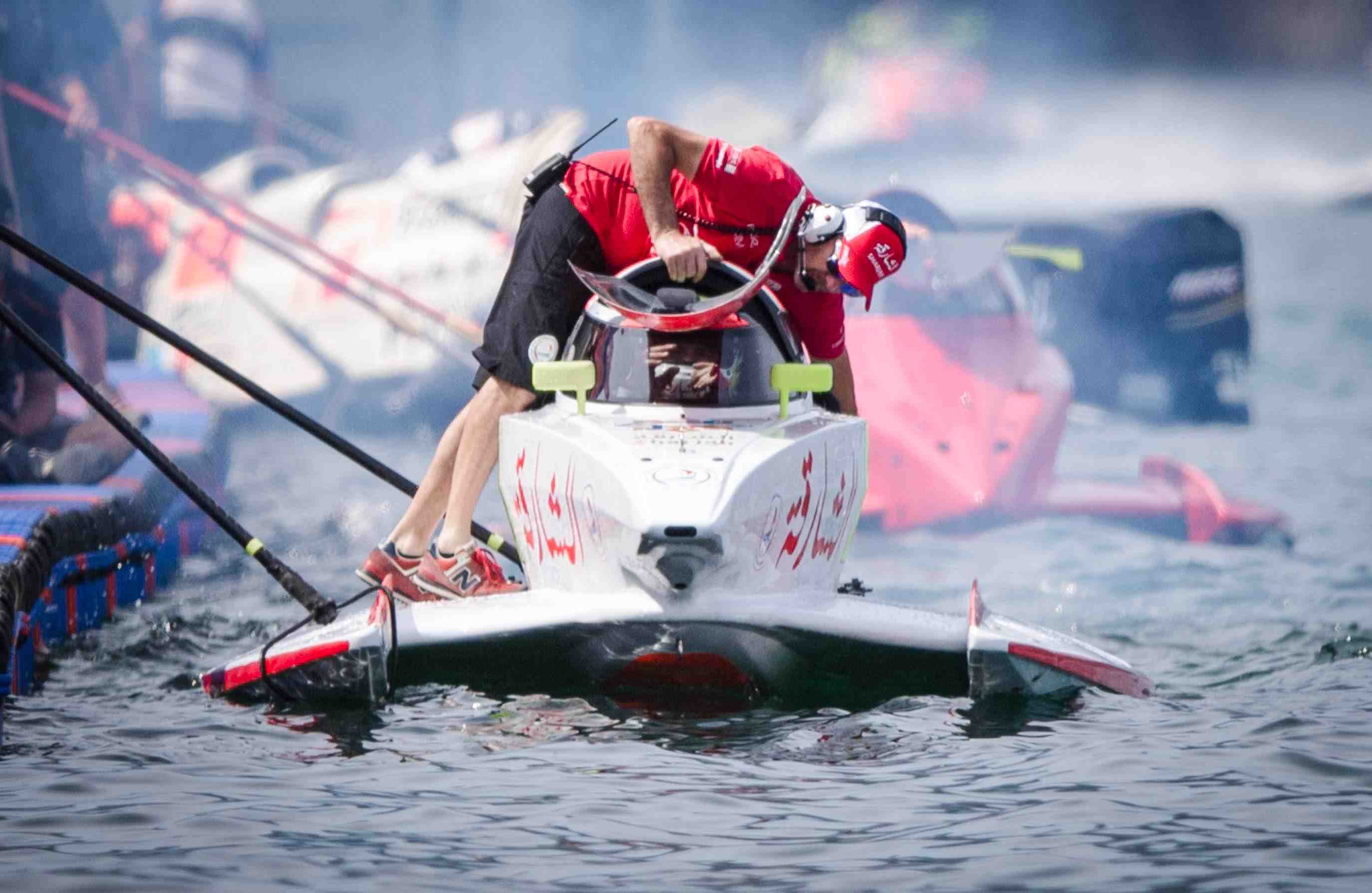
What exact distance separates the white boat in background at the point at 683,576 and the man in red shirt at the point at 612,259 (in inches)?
8.8

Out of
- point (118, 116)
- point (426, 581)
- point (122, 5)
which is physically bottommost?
point (426, 581)

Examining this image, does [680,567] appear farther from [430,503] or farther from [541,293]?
[430,503]

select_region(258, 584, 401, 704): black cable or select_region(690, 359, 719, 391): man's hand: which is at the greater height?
select_region(690, 359, 719, 391): man's hand

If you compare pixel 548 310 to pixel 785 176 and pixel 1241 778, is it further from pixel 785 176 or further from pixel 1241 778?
pixel 1241 778

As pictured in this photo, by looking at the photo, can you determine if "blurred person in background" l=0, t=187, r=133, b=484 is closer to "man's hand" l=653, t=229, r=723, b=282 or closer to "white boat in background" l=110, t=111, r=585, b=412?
"man's hand" l=653, t=229, r=723, b=282

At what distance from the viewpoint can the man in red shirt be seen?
502cm

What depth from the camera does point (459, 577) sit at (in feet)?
17.6

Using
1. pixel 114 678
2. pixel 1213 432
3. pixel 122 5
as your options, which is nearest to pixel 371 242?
pixel 122 5

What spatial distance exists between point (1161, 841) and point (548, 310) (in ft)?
7.98

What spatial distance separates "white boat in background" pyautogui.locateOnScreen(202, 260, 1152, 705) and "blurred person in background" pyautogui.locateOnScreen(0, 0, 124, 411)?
171 inches

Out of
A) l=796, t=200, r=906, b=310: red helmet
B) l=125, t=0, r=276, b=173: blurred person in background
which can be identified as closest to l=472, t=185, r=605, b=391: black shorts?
l=796, t=200, r=906, b=310: red helmet

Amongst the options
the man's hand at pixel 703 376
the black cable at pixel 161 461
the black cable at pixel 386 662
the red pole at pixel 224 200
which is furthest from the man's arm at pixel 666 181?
the red pole at pixel 224 200

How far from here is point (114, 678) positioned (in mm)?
5324

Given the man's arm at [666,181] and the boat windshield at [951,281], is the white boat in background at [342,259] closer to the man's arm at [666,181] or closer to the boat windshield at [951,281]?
the boat windshield at [951,281]
